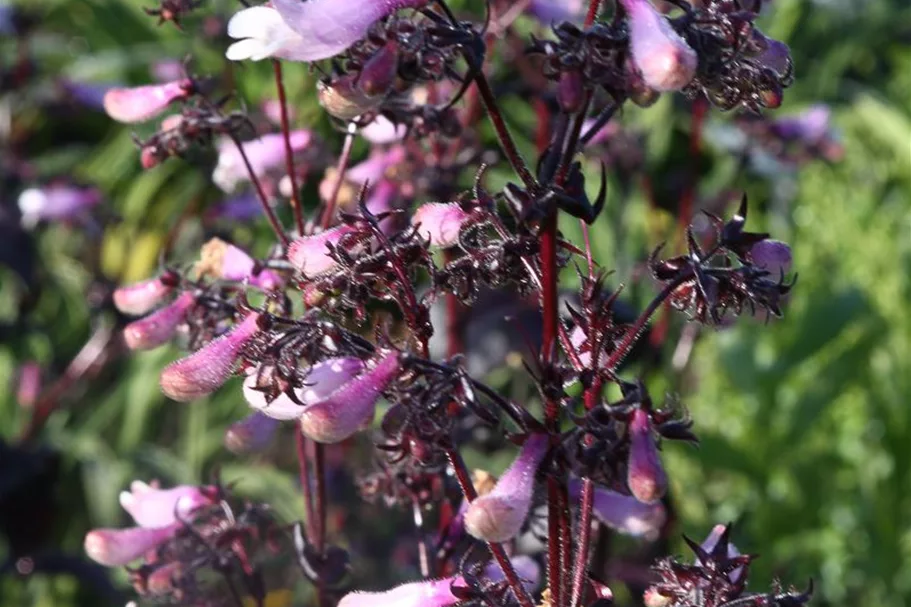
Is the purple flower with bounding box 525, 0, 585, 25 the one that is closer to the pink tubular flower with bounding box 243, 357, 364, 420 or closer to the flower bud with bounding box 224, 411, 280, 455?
the flower bud with bounding box 224, 411, 280, 455

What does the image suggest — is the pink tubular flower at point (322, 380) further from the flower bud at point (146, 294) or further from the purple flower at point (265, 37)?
the flower bud at point (146, 294)

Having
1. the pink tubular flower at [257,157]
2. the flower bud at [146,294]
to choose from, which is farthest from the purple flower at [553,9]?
the flower bud at [146,294]

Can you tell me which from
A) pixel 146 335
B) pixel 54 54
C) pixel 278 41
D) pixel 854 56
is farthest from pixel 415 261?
pixel 854 56

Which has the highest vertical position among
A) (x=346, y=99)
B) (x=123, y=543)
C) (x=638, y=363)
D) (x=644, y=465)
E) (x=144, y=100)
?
(x=346, y=99)

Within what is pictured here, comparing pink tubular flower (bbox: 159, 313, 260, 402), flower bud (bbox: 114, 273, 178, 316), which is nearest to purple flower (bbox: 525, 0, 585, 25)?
flower bud (bbox: 114, 273, 178, 316)

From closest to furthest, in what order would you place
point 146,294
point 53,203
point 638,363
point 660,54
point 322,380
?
1. point 660,54
2. point 322,380
3. point 146,294
4. point 638,363
5. point 53,203

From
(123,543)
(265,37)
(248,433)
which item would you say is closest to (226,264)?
(248,433)

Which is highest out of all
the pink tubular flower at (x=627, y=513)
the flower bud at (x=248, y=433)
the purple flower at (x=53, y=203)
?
the flower bud at (x=248, y=433)

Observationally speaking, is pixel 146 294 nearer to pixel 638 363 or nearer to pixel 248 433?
pixel 248 433
